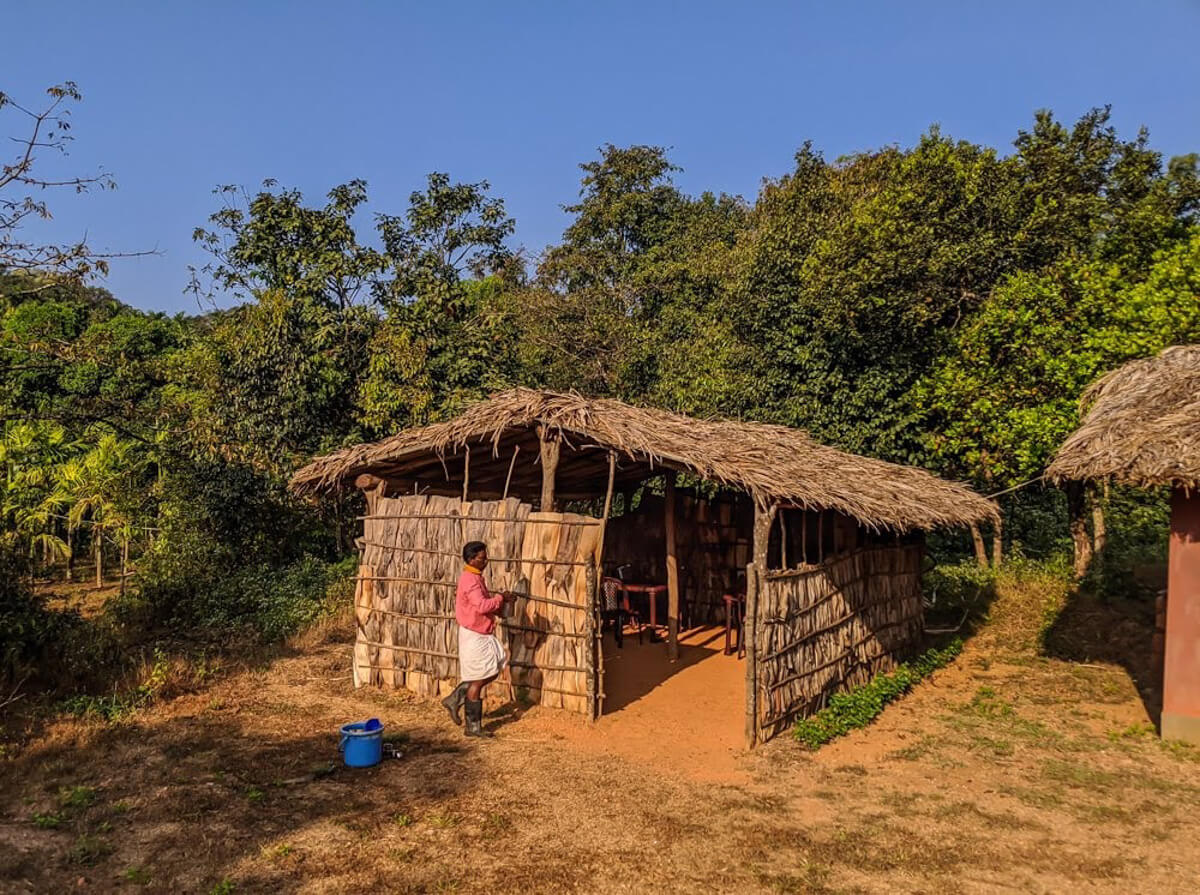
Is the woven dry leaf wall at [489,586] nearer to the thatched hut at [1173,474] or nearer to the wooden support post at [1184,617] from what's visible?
the thatched hut at [1173,474]

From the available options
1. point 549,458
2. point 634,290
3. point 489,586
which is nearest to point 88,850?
point 489,586

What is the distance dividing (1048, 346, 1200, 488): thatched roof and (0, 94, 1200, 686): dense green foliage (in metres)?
3.75

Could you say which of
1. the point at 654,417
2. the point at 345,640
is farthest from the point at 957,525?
the point at 345,640

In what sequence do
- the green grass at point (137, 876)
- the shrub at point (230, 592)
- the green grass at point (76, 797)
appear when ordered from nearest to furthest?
1. the green grass at point (137, 876)
2. the green grass at point (76, 797)
3. the shrub at point (230, 592)

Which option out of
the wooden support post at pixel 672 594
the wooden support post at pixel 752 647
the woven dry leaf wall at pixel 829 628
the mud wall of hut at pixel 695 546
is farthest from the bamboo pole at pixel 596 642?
the mud wall of hut at pixel 695 546

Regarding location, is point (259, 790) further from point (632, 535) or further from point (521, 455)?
point (632, 535)

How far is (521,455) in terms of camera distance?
11023 millimetres

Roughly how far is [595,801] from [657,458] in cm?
306

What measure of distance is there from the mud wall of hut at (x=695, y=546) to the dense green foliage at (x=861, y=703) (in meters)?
2.75

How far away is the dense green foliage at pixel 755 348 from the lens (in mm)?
13461

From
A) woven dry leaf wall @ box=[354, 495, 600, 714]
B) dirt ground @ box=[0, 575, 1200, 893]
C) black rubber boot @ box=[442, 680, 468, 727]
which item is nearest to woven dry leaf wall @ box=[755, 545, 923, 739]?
dirt ground @ box=[0, 575, 1200, 893]

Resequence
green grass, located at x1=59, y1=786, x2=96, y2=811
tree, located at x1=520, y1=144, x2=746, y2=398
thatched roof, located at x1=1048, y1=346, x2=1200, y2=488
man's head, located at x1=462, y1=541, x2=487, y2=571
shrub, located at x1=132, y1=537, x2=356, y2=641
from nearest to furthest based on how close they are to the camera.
→ 1. green grass, located at x1=59, y1=786, x2=96, y2=811
2. thatched roof, located at x1=1048, y1=346, x2=1200, y2=488
3. man's head, located at x1=462, y1=541, x2=487, y2=571
4. shrub, located at x1=132, y1=537, x2=356, y2=641
5. tree, located at x1=520, y1=144, x2=746, y2=398

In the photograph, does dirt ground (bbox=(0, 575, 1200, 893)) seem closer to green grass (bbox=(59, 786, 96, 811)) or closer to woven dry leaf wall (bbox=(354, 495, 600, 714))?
green grass (bbox=(59, 786, 96, 811))

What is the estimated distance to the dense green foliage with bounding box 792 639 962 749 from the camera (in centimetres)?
801
